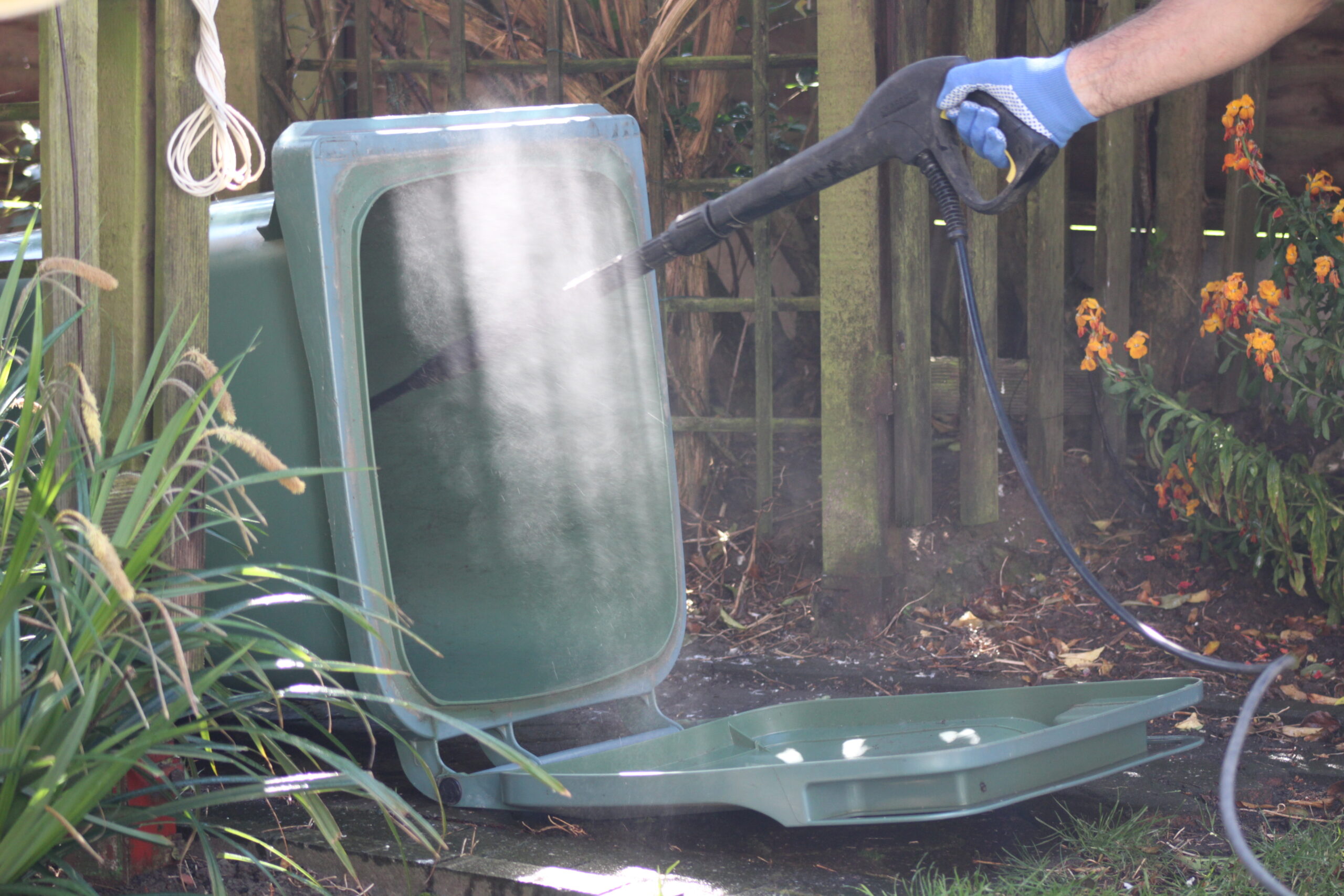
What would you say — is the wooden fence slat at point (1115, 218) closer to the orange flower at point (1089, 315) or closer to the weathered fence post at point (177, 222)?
the orange flower at point (1089, 315)

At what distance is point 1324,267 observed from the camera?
2.44 m

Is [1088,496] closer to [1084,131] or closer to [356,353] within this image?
[1084,131]

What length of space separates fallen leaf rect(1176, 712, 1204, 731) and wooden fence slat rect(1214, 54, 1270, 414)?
1.24 metres

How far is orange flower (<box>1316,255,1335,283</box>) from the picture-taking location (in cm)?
244

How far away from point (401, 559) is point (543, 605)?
338mm

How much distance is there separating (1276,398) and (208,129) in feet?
8.20

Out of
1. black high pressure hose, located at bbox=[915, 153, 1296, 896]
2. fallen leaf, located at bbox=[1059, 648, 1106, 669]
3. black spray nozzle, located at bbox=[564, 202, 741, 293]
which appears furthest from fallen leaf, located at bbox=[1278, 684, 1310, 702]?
black spray nozzle, located at bbox=[564, 202, 741, 293]

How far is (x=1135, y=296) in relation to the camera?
338cm

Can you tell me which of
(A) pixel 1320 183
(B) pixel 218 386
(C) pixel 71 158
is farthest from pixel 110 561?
(A) pixel 1320 183

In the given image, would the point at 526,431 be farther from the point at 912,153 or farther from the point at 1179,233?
the point at 1179,233

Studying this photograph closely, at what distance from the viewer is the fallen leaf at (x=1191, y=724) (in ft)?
7.32

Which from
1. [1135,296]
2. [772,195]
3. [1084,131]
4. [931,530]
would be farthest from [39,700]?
[1084,131]

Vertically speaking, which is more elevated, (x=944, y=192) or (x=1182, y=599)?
Answer: (x=944, y=192)

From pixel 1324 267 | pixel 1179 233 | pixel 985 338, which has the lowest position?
pixel 985 338
